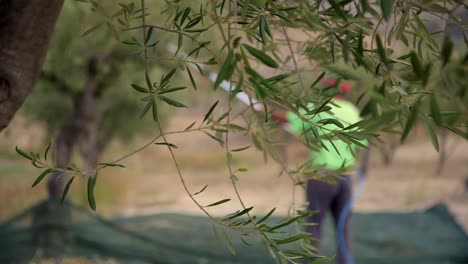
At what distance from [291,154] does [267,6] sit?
48.2 feet

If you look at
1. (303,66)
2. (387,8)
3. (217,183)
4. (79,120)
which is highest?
(217,183)

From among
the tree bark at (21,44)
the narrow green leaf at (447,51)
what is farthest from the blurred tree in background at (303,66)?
the tree bark at (21,44)

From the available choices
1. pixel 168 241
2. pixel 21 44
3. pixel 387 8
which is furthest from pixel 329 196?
pixel 387 8

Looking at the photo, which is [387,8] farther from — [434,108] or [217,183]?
[217,183]

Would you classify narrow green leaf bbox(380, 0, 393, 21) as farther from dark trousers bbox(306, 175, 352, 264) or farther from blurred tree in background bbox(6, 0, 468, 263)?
dark trousers bbox(306, 175, 352, 264)

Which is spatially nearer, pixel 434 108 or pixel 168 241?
pixel 434 108

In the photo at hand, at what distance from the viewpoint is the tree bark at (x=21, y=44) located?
1.64 metres

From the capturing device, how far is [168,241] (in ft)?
18.5

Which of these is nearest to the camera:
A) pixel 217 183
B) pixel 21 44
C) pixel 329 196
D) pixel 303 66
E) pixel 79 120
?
pixel 21 44

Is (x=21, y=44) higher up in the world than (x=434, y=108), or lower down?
higher up

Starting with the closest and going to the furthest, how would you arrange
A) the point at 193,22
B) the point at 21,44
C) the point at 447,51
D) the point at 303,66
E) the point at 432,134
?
the point at 447,51 → the point at 432,134 → the point at 193,22 → the point at 21,44 → the point at 303,66

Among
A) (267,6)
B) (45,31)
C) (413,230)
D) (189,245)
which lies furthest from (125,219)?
(267,6)

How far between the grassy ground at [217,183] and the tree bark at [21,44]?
18.7 ft

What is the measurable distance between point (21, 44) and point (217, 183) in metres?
11.7
